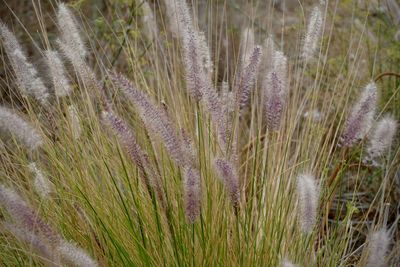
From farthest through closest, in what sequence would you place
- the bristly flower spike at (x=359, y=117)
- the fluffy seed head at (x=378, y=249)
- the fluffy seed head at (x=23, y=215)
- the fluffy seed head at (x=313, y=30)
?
the fluffy seed head at (x=313, y=30) < the bristly flower spike at (x=359, y=117) < the fluffy seed head at (x=378, y=249) < the fluffy seed head at (x=23, y=215)

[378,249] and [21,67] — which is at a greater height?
[21,67]

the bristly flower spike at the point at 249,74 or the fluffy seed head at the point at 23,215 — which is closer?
the fluffy seed head at the point at 23,215

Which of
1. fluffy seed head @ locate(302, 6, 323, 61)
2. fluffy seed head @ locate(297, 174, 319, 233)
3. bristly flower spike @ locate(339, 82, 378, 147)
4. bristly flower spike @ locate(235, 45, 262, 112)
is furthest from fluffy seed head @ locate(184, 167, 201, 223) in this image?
fluffy seed head @ locate(302, 6, 323, 61)

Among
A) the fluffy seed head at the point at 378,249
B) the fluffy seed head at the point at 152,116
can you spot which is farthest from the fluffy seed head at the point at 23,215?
the fluffy seed head at the point at 378,249

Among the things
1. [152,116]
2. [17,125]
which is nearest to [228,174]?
[152,116]

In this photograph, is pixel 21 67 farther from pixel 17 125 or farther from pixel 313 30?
pixel 313 30

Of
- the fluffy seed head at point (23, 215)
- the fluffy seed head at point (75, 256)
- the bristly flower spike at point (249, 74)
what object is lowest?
the fluffy seed head at point (75, 256)

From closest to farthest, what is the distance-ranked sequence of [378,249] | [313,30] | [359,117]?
1. [378,249]
2. [359,117]
3. [313,30]

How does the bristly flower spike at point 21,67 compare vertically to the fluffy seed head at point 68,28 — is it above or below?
below

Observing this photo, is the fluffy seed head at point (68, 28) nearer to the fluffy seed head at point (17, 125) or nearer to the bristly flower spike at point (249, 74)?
the fluffy seed head at point (17, 125)
